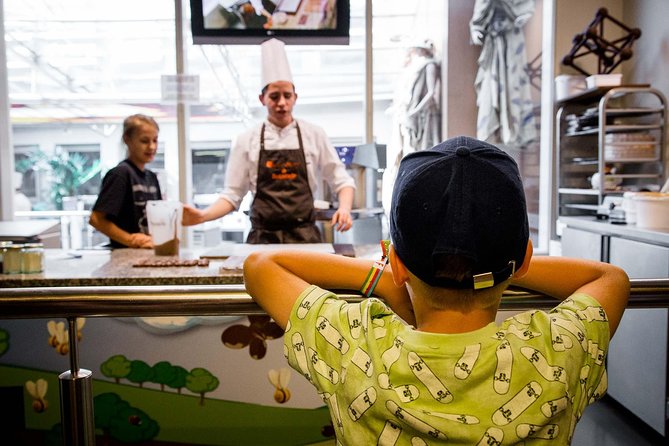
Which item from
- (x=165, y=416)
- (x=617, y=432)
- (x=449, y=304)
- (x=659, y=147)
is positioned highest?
(x=659, y=147)

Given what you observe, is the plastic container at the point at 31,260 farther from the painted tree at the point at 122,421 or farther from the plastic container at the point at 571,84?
the plastic container at the point at 571,84

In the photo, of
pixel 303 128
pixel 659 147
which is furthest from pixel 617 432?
pixel 303 128

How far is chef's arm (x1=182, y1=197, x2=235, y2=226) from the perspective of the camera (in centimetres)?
225

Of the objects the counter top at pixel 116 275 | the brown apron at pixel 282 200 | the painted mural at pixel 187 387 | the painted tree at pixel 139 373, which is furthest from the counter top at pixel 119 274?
the brown apron at pixel 282 200

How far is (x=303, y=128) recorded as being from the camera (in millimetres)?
2740

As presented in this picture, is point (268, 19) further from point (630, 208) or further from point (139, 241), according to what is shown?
point (630, 208)

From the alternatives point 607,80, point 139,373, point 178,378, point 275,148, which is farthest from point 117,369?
point 607,80

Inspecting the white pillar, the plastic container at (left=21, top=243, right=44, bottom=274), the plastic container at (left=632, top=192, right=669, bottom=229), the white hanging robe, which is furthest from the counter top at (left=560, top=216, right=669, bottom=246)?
the white pillar

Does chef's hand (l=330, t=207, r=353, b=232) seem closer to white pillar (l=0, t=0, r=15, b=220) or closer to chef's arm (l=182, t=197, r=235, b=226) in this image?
chef's arm (l=182, t=197, r=235, b=226)

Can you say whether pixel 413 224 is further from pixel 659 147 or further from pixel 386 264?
pixel 659 147

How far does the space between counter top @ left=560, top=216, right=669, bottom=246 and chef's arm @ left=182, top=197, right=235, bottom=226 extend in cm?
168

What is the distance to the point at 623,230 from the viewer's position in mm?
2574

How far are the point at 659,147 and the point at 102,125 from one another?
12.2 feet

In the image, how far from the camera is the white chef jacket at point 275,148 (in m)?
2.70
